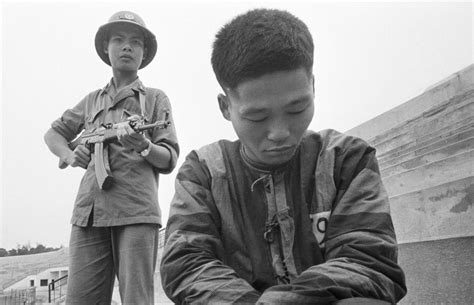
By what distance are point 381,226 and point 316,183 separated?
0.24 metres

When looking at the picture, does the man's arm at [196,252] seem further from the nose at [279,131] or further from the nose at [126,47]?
the nose at [126,47]

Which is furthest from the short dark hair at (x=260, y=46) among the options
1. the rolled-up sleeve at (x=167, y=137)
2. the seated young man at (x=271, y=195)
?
the rolled-up sleeve at (x=167, y=137)

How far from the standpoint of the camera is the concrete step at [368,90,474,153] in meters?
3.53

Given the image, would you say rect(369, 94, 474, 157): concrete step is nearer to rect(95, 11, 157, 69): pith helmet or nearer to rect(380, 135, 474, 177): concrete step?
rect(380, 135, 474, 177): concrete step

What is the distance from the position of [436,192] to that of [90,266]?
2011 mm

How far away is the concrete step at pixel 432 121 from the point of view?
353 cm

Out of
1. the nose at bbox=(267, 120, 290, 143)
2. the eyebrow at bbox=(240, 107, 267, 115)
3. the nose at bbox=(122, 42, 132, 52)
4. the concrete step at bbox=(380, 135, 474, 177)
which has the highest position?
the nose at bbox=(122, 42, 132, 52)

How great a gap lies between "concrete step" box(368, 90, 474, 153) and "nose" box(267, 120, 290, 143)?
8.37ft

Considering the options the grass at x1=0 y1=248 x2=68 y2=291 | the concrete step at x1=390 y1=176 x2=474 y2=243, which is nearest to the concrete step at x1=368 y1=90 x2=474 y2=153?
the concrete step at x1=390 y1=176 x2=474 y2=243

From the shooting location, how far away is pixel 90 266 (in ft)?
8.66

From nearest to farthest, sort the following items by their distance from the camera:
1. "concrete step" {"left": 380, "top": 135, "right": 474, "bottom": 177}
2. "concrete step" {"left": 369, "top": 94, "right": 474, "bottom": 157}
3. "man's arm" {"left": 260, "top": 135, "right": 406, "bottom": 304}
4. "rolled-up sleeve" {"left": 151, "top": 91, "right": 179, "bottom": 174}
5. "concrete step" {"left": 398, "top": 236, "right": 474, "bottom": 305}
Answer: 1. "man's arm" {"left": 260, "top": 135, "right": 406, "bottom": 304}
2. "concrete step" {"left": 398, "top": 236, "right": 474, "bottom": 305}
3. "rolled-up sleeve" {"left": 151, "top": 91, "right": 179, "bottom": 174}
4. "concrete step" {"left": 380, "top": 135, "right": 474, "bottom": 177}
5. "concrete step" {"left": 369, "top": 94, "right": 474, "bottom": 157}

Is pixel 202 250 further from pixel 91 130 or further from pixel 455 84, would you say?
pixel 455 84

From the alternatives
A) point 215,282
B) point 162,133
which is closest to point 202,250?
point 215,282

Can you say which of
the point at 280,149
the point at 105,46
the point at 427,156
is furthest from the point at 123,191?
the point at 427,156
